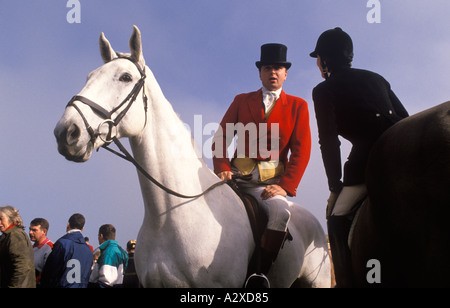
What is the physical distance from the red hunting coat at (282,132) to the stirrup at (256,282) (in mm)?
1156

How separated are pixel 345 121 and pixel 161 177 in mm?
2068

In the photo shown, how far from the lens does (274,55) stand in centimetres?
559

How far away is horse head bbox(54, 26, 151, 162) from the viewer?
363cm

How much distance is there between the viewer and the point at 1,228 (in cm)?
664

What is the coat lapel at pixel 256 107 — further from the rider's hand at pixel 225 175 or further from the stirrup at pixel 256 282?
the stirrup at pixel 256 282

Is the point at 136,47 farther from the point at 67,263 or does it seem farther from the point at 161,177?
the point at 67,263

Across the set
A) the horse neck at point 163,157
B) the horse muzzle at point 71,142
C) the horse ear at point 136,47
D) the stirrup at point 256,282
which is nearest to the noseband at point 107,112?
the horse muzzle at point 71,142

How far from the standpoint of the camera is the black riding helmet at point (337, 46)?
13.3ft

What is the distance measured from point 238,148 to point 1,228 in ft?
15.3

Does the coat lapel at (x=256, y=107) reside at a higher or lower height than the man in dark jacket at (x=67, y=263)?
higher

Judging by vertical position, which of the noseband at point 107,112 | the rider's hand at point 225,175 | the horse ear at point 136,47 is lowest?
the rider's hand at point 225,175

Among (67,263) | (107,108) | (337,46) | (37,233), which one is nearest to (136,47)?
(107,108)
